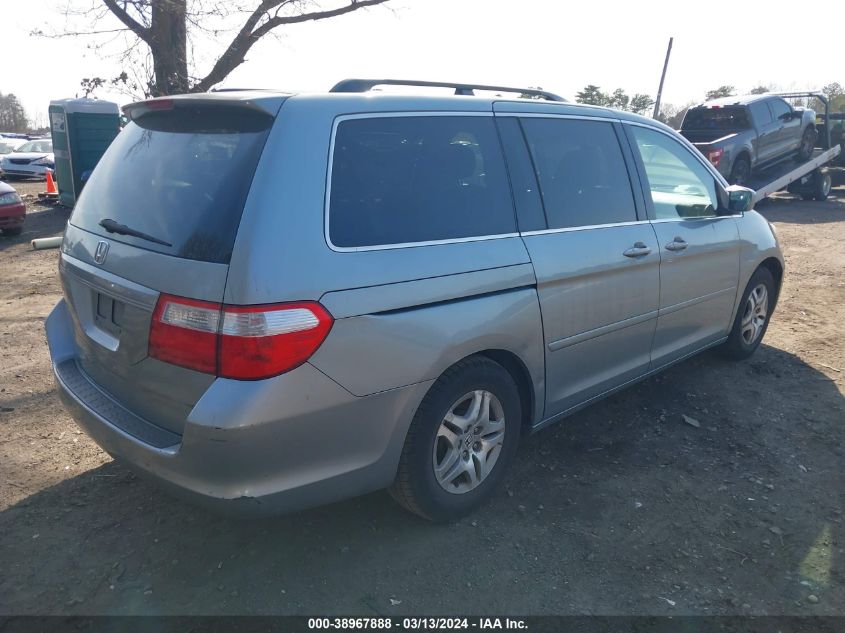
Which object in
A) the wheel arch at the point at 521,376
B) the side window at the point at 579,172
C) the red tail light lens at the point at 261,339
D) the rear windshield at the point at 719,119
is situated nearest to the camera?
the red tail light lens at the point at 261,339

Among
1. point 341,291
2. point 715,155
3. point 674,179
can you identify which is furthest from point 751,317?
point 715,155

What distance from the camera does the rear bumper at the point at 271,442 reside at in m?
2.33

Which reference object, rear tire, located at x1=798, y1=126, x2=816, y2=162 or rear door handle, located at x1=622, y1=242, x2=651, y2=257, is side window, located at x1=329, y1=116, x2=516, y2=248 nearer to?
rear door handle, located at x1=622, y1=242, x2=651, y2=257

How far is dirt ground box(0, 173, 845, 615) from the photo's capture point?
270 centimetres

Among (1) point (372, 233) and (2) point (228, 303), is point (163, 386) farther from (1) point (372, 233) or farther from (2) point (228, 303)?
(1) point (372, 233)

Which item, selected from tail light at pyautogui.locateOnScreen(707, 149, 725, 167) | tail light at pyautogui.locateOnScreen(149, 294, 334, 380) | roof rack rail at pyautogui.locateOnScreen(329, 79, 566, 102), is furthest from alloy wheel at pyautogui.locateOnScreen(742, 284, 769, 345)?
tail light at pyautogui.locateOnScreen(707, 149, 725, 167)

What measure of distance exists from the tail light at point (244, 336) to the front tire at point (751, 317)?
12.5ft

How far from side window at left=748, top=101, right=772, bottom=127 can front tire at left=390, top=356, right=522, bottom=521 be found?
12.1 meters

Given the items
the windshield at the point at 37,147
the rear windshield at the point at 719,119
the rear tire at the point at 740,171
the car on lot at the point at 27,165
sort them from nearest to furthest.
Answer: the rear tire at the point at 740,171 → the rear windshield at the point at 719,119 → the car on lot at the point at 27,165 → the windshield at the point at 37,147

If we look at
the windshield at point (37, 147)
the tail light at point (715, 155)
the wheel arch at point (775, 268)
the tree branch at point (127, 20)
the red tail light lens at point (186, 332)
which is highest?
the tree branch at point (127, 20)

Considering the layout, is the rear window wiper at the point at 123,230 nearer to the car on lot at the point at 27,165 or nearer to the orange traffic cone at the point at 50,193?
the orange traffic cone at the point at 50,193

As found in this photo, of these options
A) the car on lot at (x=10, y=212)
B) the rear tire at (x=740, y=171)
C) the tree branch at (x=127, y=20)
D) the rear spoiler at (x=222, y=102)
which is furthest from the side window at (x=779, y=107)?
the car on lot at (x=10, y=212)

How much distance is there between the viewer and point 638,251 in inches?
149

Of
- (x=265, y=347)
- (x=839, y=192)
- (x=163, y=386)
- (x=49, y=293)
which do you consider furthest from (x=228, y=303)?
(x=839, y=192)
